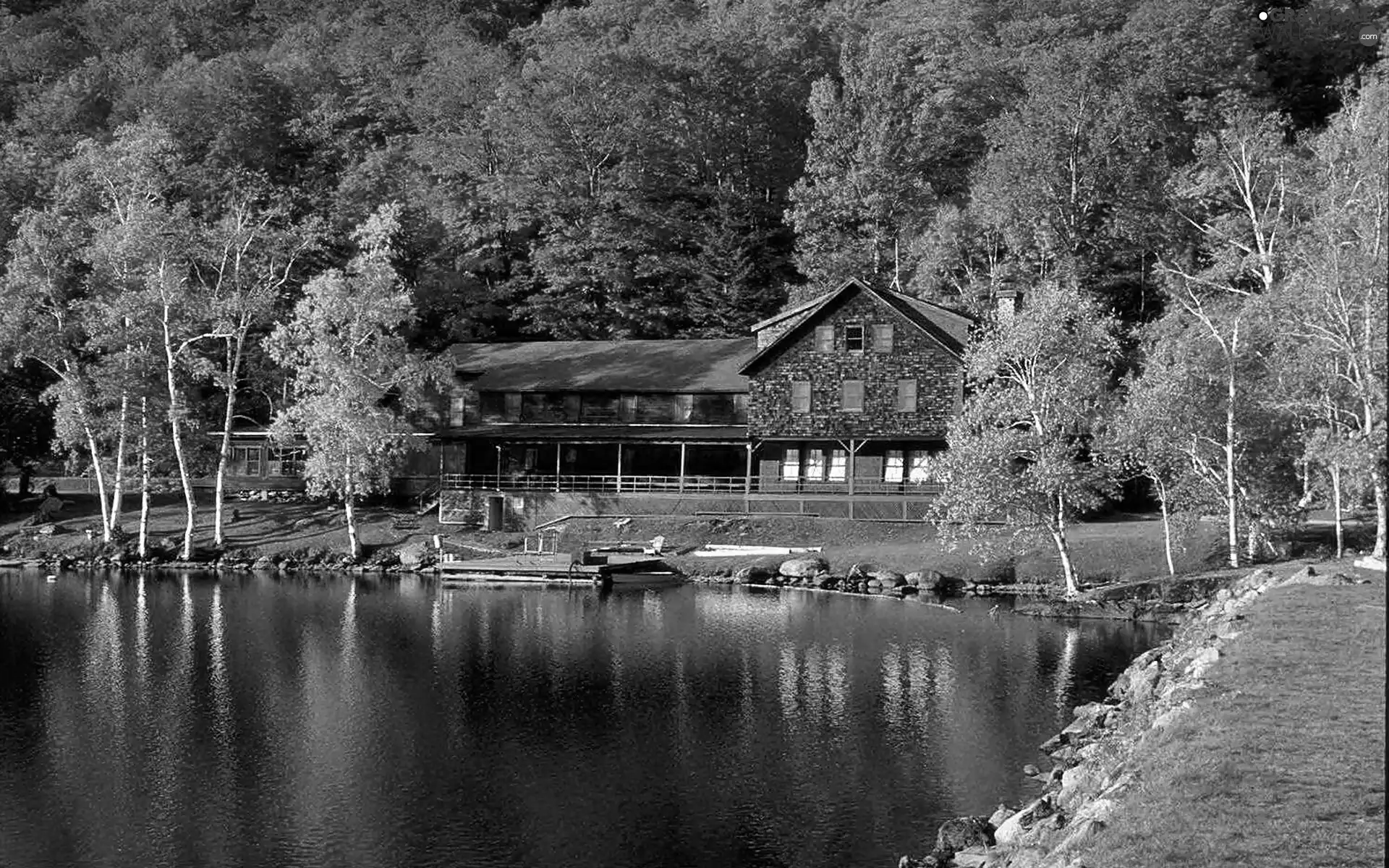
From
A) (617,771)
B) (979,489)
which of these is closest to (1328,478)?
(979,489)

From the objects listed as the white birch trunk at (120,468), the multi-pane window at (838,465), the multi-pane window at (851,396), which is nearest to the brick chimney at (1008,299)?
the multi-pane window at (851,396)

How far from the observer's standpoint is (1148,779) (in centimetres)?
1727

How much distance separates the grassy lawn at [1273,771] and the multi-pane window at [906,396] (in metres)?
38.5

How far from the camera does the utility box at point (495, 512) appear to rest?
65.0 meters

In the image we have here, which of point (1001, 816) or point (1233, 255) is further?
point (1233, 255)

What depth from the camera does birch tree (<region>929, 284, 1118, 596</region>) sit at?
46.4 meters

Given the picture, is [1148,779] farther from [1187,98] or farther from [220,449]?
[1187,98]

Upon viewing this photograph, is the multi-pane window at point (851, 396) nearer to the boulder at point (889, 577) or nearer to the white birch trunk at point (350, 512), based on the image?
the boulder at point (889, 577)

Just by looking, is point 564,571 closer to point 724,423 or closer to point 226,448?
point 724,423

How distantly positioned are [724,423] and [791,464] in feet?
14.1

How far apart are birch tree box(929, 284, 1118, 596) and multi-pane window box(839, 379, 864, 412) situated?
612 inches

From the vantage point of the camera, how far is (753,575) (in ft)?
181

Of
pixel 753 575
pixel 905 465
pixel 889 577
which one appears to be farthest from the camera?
pixel 905 465

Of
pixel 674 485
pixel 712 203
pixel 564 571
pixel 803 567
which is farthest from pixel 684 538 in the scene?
pixel 712 203
